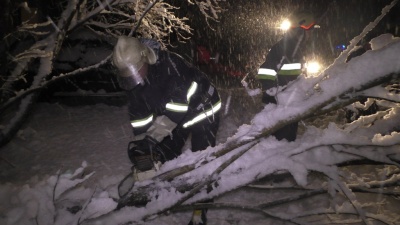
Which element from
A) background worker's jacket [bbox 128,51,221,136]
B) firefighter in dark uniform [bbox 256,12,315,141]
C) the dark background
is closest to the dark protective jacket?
firefighter in dark uniform [bbox 256,12,315,141]

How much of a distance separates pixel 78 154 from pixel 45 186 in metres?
3.05

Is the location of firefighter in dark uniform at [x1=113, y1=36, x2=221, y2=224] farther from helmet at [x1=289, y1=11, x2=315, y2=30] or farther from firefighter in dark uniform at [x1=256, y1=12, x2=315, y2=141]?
helmet at [x1=289, y1=11, x2=315, y2=30]

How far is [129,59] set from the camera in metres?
2.25

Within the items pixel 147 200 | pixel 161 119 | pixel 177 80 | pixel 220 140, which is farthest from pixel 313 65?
pixel 147 200

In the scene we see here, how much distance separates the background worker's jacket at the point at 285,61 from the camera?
3275 millimetres

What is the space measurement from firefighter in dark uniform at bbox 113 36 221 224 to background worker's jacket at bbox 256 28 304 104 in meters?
0.87

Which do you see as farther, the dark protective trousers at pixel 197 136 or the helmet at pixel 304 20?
the helmet at pixel 304 20

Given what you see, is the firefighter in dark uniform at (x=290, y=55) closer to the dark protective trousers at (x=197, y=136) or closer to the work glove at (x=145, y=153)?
the dark protective trousers at (x=197, y=136)

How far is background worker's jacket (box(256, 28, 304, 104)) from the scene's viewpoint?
328 cm

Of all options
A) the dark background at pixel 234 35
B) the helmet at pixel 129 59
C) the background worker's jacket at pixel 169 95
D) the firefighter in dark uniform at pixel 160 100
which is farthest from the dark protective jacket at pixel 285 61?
the helmet at pixel 129 59

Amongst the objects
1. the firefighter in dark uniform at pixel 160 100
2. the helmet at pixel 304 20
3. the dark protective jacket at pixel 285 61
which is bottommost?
the firefighter in dark uniform at pixel 160 100

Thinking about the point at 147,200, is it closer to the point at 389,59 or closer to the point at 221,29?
the point at 389,59

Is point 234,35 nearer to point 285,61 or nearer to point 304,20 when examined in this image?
point 304,20

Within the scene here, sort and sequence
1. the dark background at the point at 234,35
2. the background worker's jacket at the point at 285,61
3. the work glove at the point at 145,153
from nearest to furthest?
the work glove at the point at 145,153
the background worker's jacket at the point at 285,61
the dark background at the point at 234,35
